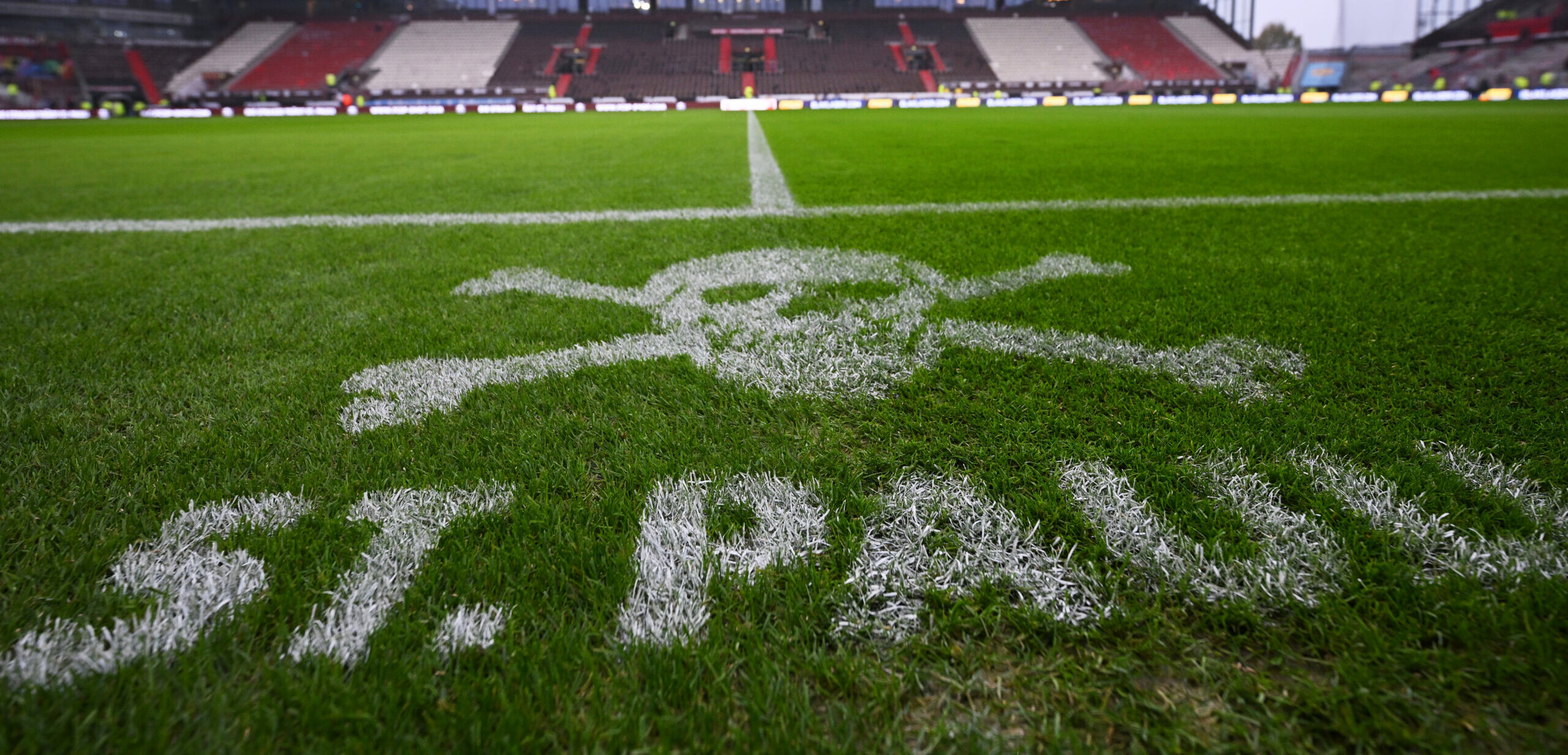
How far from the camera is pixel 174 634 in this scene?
0.77m

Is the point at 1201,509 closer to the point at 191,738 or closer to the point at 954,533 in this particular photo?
the point at 954,533

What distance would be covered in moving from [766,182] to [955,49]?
3558 centimetres

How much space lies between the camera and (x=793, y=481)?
1.07 metres

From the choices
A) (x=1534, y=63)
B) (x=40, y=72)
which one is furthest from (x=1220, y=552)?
(x=40, y=72)

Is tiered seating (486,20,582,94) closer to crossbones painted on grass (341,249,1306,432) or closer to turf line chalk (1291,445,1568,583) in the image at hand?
crossbones painted on grass (341,249,1306,432)

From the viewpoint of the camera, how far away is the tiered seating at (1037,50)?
3288 cm

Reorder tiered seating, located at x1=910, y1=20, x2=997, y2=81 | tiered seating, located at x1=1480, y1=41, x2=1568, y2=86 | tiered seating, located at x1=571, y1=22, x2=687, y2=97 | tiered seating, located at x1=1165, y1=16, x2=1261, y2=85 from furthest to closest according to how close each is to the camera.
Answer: tiered seating, located at x1=1165, y1=16, x2=1261, y2=85, tiered seating, located at x1=910, y1=20, x2=997, y2=81, tiered seating, located at x1=571, y1=22, x2=687, y2=97, tiered seating, located at x1=1480, y1=41, x2=1568, y2=86

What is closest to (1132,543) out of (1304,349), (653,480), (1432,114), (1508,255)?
(653,480)

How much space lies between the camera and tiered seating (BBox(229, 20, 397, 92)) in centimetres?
3225

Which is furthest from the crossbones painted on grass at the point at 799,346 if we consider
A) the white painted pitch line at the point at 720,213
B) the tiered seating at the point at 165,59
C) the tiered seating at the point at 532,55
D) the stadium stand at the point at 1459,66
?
the tiered seating at the point at 165,59

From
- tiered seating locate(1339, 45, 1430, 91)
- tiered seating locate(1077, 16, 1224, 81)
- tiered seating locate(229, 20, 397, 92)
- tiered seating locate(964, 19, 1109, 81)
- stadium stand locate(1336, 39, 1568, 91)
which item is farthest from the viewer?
tiered seating locate(1339, 45, 1430, 91)

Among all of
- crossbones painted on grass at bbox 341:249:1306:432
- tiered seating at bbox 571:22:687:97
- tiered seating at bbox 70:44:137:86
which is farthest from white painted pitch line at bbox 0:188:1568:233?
tiered seating at bbox 70:44:137:86

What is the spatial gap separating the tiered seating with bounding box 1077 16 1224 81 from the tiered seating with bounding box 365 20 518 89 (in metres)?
30.6

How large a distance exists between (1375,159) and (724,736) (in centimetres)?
698
